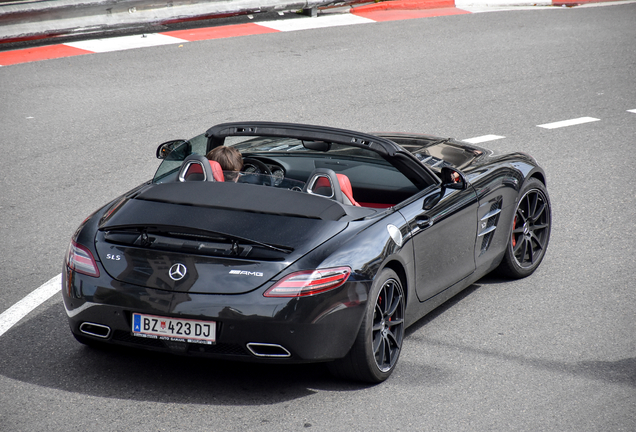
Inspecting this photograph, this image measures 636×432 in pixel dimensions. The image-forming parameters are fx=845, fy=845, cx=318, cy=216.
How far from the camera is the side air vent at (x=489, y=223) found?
5.74 meters

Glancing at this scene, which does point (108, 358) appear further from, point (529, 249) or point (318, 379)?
point (529, 249)

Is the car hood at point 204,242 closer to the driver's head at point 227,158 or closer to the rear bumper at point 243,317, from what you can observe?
the rear bumper at point 243,317

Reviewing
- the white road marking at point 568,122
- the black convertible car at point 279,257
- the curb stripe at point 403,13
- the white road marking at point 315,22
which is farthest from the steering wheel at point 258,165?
the curb stripe at point 403,13

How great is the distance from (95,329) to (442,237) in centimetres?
214

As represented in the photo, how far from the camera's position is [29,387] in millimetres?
4453

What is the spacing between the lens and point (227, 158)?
206 inches

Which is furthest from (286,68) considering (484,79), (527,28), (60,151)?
(527,28)

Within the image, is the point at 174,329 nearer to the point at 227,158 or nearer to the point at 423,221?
the point at 227,158

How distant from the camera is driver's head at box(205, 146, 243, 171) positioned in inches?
205

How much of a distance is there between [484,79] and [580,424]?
8.86 m

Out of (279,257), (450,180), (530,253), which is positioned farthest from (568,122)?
(279,257)

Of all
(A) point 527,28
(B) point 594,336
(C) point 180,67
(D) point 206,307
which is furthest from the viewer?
(A) point 527,28

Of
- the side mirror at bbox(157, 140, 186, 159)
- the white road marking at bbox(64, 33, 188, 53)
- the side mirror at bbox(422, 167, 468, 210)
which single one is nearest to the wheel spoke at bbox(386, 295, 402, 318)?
the side mirror at bbox(422, 167, 468, 210)

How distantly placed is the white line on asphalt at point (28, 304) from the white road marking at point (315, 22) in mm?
9698
